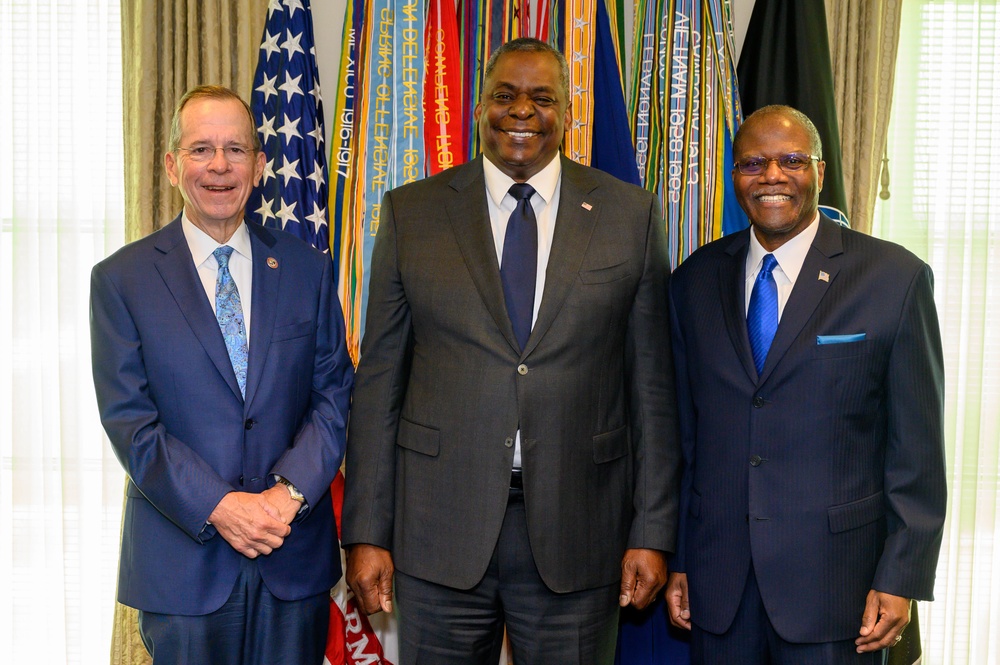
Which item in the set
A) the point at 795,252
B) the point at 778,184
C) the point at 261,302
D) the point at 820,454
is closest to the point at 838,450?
the point at 820,454

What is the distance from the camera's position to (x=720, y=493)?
195 cm

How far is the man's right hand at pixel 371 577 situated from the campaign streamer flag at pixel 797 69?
68.1 inches

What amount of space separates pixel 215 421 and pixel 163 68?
62.9 inches

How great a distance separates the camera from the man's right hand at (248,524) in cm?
184

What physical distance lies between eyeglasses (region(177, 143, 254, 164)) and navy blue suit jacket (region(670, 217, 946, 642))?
1.19 m

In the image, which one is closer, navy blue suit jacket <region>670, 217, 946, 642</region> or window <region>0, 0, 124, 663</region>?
navy blue suit jacket <region>670, 217, 946, 642</region>

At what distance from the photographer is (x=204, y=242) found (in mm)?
1986

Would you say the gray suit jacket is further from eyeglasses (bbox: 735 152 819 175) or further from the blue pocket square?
the blue pocket square

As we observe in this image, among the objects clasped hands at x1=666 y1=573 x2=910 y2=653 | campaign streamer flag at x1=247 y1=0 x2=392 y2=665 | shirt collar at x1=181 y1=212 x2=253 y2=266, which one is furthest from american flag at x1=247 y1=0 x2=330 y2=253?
clasped hands at x1=666 y1=573 x2=910 y2=653

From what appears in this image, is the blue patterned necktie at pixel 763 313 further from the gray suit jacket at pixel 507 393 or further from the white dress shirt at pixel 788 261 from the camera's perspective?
the gray suit jacket at pixel 507 393

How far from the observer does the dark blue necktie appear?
196 centimetres

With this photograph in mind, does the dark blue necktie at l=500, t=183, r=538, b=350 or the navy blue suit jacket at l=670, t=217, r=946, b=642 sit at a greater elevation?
the dark blue necktie at l=500, t=183, r=538, b=350

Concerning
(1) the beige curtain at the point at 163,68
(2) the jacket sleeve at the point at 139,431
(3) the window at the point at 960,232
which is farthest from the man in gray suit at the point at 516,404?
(3) the window at the point at 960,232

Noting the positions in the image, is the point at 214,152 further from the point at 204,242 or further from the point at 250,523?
the point at 250,523
